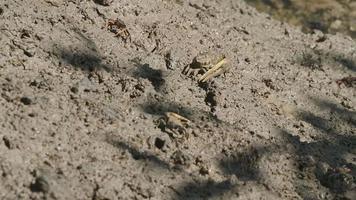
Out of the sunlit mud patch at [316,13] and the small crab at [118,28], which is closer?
the small crab at [118,28]

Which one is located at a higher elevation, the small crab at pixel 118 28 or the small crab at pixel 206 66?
the small crab at pixel 206 66

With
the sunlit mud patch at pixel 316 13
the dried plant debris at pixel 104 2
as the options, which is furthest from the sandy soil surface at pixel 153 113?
the sunlit mud patch at pixel 316 13

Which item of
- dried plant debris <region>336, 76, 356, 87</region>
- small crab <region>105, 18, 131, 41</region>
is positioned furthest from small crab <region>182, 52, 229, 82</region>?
dried plant debris <region>336, 76, 356, 87</region>

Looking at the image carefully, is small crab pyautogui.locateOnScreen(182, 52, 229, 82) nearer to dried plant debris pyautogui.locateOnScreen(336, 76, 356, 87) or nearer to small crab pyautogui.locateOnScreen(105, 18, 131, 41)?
small crab pyautogui.locateOnScreen(105, 18, 131, 41)

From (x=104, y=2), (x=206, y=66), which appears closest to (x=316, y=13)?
(x=206, y=66)

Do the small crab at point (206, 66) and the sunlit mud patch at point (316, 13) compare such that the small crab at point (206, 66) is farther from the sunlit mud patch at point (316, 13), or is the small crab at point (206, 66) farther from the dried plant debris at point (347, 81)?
the sunlit mud patch at point (316, 13)

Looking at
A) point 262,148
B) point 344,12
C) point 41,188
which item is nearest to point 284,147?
point 262,148
